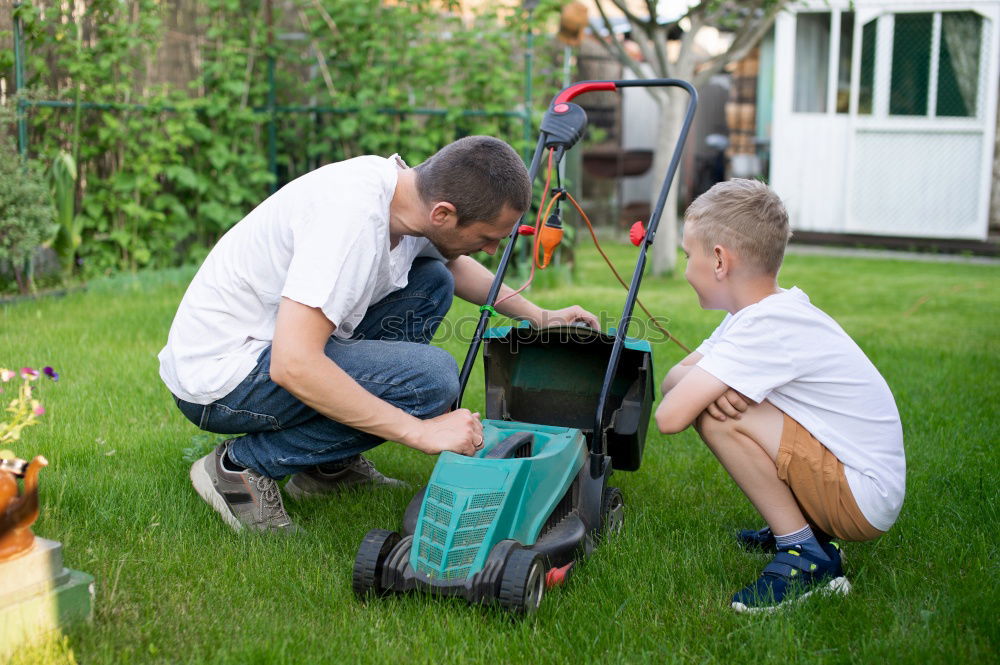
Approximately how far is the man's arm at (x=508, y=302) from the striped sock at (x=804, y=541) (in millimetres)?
806

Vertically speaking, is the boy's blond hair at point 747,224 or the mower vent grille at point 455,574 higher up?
the boy's blond hair at point 747,224

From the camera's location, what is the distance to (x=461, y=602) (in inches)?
82.0

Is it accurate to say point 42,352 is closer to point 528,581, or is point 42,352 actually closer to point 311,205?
point 311,205

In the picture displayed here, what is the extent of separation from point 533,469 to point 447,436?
0.22 meters

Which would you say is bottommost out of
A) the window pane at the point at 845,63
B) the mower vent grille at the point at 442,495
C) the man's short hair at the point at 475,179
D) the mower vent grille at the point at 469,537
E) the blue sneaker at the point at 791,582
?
the blue sneaker at the point at 791,582

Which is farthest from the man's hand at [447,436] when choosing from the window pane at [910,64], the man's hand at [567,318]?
the window pane at [910,64]

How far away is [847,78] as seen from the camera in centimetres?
1002

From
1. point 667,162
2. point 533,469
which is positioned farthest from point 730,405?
point 667,162

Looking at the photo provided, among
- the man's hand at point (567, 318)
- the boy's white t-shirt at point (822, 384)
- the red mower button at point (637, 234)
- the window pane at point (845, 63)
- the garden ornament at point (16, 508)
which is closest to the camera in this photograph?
the garden ornament at point (16, 508)

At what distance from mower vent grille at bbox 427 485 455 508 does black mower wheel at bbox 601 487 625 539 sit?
0.49 metres

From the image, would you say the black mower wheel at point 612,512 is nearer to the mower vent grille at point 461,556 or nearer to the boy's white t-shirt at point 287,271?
the mower vent grille at point 461,556

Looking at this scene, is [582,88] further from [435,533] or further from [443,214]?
[435,533]

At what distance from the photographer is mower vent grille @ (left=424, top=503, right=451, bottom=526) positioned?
2.09 metres

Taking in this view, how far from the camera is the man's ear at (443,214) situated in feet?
7.48
